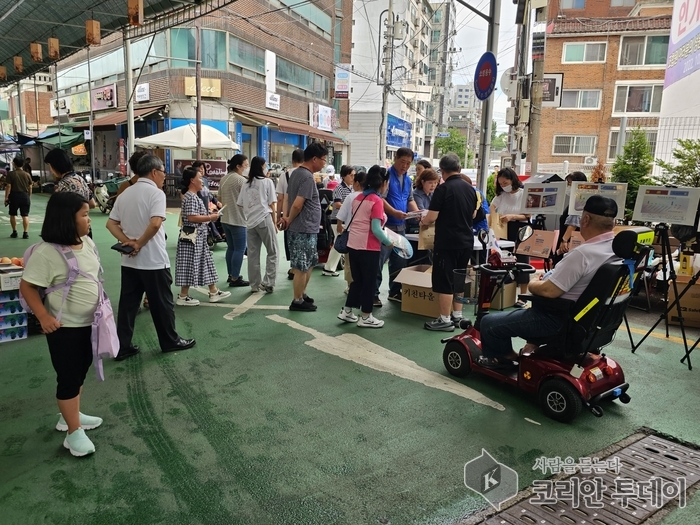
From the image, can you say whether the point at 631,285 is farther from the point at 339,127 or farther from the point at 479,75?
the point at 339,127

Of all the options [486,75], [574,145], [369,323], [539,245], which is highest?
[574,145]

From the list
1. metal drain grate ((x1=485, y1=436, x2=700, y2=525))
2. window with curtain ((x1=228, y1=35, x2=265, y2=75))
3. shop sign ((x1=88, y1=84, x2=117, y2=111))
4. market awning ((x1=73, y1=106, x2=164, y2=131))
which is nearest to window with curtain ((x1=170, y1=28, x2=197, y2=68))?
window with curtain ((x1=228, y1=35, x2=265, y2=75))

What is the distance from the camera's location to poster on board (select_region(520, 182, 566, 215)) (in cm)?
602

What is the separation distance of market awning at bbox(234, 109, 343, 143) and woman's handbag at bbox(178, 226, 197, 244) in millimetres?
17106

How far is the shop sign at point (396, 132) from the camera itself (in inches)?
1583

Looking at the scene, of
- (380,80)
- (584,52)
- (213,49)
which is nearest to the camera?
(213,49)

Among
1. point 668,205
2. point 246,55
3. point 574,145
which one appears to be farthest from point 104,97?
point 668,205

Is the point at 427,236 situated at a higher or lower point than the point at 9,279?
higher

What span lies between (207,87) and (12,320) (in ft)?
58.2

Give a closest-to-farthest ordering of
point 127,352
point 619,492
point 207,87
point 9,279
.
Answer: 1. point 619,492
2. point 127,352
3. point 9,279
4. point 207,87

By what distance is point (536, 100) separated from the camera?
31.1 feet

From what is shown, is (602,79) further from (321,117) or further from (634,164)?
(634,164)

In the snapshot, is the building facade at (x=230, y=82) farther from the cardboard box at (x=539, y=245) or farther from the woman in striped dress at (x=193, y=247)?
the cardboard box at (x=539, y=245)

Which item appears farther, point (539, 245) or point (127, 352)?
point (539, 245)
